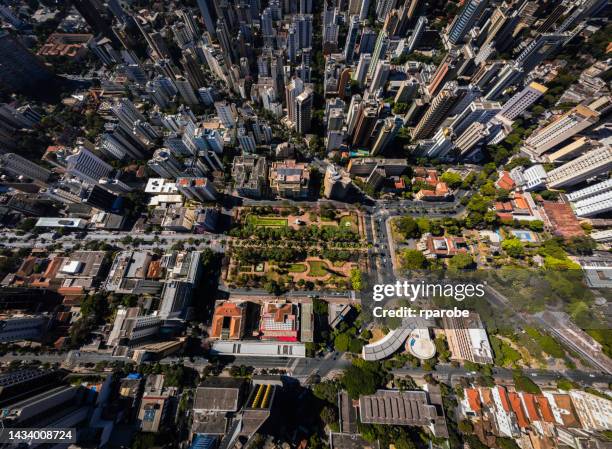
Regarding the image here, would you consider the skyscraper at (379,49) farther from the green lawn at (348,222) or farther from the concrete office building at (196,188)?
the concrete office building at (196,188)

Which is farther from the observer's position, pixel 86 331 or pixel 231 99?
pixel 231 99

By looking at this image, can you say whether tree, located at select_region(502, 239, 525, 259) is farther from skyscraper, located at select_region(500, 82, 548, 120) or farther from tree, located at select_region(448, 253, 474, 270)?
skyscraper, located at select_region(500, 82, 548, 120)

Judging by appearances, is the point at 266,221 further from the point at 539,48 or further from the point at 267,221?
the point at 539,48

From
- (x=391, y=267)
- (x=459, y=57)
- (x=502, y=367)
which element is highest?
(x=459, y=57)

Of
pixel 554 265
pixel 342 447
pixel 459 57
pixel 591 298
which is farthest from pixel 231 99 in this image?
pixel 591 298

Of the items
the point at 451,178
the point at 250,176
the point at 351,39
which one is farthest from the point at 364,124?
the point at 351,39

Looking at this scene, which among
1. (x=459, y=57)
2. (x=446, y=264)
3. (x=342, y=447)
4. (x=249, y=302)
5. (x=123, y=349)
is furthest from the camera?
(x=459, y=57)

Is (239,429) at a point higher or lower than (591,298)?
lower

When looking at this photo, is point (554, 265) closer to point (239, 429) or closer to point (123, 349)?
point (239, 429)
